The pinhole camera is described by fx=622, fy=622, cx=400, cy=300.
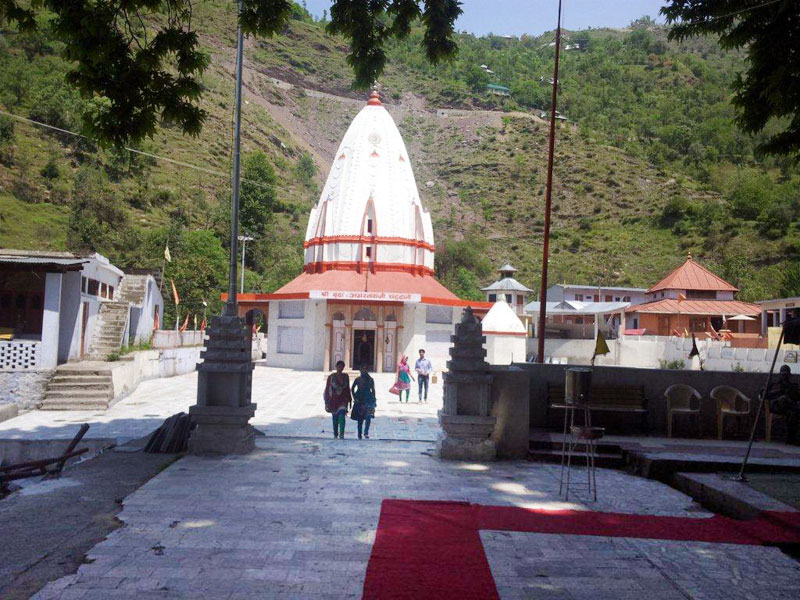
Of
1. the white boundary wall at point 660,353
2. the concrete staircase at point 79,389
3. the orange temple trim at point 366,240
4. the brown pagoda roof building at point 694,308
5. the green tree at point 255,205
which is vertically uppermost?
the green tree at point 255,205

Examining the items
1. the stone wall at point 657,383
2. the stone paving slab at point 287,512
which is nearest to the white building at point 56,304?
the stone paving slab at point 287,512

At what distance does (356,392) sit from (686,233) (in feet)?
262

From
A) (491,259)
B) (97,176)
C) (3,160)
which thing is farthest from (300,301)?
(491,259)

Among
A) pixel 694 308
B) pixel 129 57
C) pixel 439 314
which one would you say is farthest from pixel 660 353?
pixel 129 57

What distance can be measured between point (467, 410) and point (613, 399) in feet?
8.78

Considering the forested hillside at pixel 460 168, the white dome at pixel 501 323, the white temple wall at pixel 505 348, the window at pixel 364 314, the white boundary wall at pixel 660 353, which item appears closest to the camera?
the white boundary wall at pixel 660 353

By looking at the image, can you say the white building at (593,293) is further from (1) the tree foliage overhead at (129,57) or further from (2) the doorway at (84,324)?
(1) the tree foliage overhead at (129,57)

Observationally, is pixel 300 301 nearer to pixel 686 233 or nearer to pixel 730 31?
pixel 730 31

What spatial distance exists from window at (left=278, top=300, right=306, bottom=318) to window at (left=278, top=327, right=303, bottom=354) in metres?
0.60

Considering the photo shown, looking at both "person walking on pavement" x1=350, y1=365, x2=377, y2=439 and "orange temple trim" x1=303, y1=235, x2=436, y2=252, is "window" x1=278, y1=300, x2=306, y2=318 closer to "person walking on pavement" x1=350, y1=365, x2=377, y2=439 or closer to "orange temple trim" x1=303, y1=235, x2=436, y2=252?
"orange temple trim" x1=303, y1=235, x2=436, y2=252

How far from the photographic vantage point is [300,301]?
30516 millimetres

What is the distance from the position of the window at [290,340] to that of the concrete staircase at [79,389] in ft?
45.6

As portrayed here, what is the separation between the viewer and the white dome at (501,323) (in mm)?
→ 30188

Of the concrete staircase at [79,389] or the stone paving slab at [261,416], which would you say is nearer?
the stone paving slab at [261,416]
